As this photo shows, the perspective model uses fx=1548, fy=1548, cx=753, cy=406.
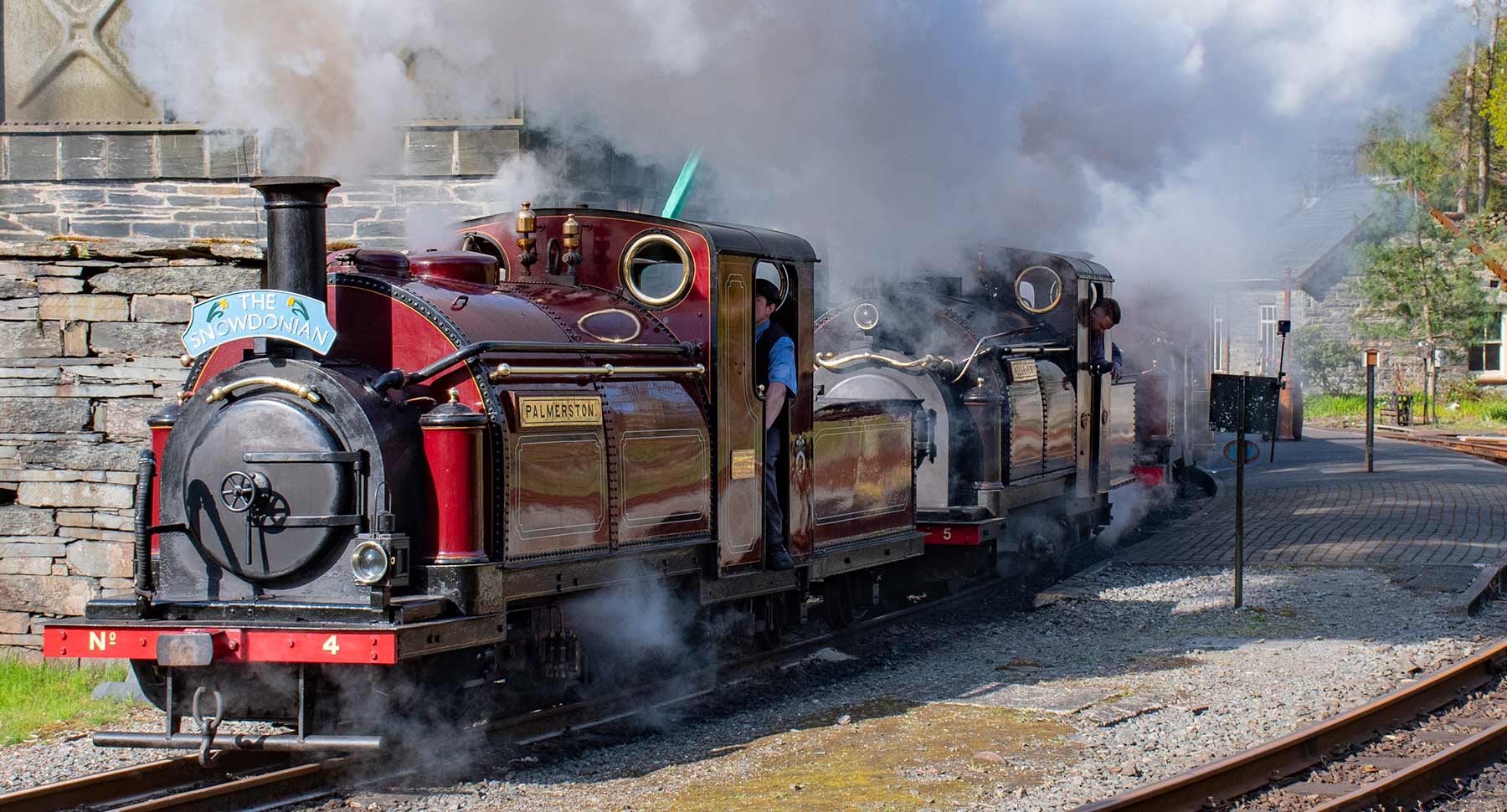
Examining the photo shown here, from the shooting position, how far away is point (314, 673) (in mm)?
6379

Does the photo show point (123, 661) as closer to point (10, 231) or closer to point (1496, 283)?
point (10, 231)

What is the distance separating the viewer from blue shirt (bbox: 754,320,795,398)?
844 centimetres

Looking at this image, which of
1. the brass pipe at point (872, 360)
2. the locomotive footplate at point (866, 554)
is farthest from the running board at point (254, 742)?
the brass pipe at point (872, 360)

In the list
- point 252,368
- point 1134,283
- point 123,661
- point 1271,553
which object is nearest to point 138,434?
point 123,661

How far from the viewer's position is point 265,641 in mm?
6055

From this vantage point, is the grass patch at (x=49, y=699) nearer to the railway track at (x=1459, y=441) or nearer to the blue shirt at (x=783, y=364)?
the blue shirt at (x=783, y=364)

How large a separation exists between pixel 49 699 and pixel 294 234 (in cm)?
350

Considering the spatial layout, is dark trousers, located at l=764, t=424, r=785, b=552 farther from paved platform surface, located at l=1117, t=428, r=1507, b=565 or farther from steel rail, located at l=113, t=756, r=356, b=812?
paved platform surface, located at l=1117, t=428, r=1507, b=565

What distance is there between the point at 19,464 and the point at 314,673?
3.71m

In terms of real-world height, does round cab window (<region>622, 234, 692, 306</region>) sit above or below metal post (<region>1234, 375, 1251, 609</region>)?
above

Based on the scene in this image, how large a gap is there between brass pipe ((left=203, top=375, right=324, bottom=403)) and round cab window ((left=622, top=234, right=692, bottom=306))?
2178 mm

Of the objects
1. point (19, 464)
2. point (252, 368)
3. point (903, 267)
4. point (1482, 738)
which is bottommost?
point (1482, 738)

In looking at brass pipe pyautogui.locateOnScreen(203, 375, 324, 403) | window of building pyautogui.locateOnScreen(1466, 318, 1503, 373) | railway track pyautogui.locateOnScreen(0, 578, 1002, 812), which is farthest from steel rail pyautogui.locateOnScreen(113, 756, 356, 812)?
window of building pyautogui.locateOnScreen(1466, 318, 1503, 373)

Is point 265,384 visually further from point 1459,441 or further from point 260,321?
point 1459,441
